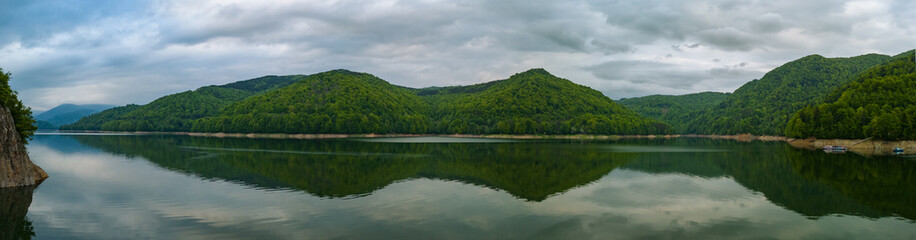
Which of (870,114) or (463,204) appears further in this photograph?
(870,114)

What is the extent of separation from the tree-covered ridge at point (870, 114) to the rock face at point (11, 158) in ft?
414

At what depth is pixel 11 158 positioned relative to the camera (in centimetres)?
3475

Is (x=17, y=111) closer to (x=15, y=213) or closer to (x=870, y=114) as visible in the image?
(x=15, y=213)

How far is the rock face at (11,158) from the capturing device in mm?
32969

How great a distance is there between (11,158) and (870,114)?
13603 cm

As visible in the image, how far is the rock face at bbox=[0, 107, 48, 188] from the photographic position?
33.0 meters

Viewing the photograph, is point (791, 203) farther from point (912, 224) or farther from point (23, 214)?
point (23, 214)

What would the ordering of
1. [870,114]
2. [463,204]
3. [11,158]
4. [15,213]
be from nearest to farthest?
[15,213] < [463,204] < [11,158] < [870,114]

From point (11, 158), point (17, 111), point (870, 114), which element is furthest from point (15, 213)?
point (870, 114)

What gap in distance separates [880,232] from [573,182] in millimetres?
21499


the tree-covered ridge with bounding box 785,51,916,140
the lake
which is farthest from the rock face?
the tree-covered ridge with bounding box 785,51,916,140

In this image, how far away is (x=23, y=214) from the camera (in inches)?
1017

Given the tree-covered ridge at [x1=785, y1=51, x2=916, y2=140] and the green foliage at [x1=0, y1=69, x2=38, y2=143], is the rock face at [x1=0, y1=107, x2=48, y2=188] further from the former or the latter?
the tree-covered ridge at [x1=785, y1=51, x2=916, y2=140]

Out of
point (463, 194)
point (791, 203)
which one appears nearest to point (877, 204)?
point (791, 203)
